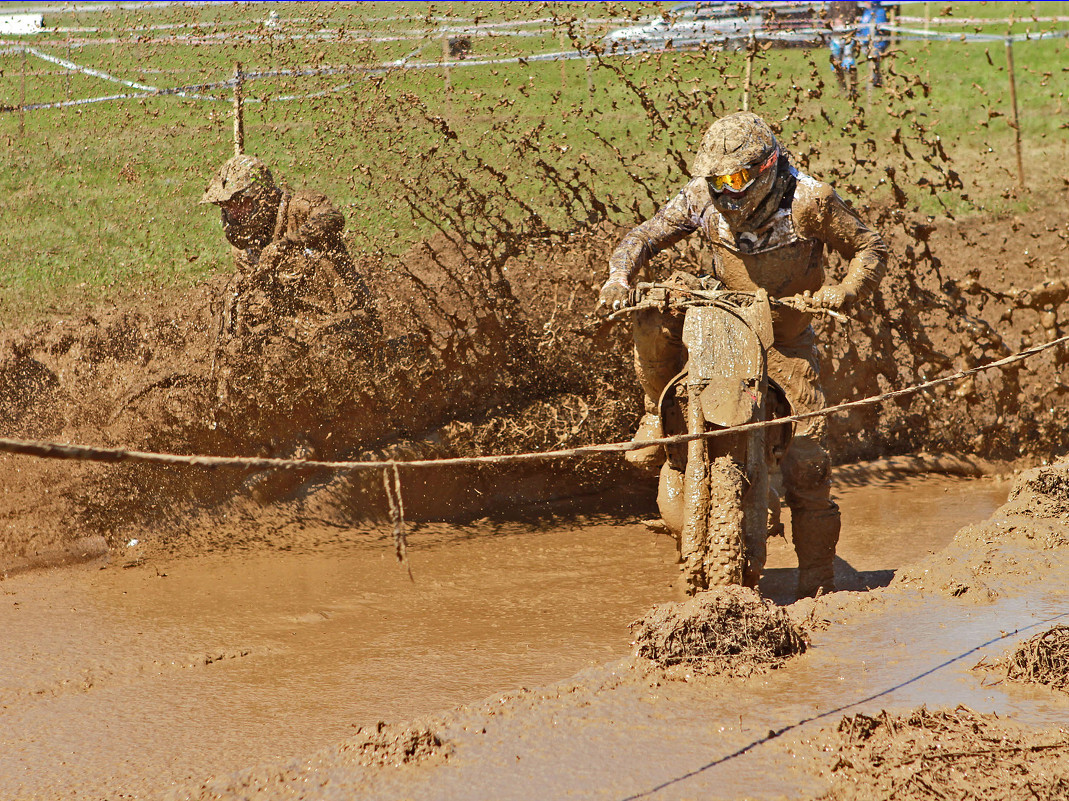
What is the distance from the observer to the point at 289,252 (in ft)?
24.4

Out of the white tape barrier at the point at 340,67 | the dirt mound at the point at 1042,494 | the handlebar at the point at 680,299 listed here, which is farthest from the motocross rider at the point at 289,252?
the dirt mound at the point at 1042,494

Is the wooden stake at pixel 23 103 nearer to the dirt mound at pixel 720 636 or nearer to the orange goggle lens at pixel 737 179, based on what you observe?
the orange goggle lens at pixel 737 179

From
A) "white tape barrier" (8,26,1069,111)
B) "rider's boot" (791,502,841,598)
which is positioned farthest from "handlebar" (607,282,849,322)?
"white tape barrier" (8,26,1069,111)

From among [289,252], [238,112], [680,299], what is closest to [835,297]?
[680,299]

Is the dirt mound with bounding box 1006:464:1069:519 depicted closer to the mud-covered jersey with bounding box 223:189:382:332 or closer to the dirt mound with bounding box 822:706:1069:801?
the dirt mound with bounding box 822:706:1069:801

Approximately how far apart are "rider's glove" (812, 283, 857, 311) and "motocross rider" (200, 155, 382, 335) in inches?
144

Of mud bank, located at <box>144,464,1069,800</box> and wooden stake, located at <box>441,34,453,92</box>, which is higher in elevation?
wooden stake, located at <box>441,34,453,92</box>

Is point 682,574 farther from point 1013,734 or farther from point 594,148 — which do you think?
point 594,148

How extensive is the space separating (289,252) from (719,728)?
5.21 meters

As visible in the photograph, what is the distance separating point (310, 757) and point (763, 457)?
239 centimetres

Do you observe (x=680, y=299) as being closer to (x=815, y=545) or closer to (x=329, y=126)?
(x=815, y=545)

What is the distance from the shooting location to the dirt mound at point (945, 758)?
2762 millimetres

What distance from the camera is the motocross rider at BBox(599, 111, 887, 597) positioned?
484 cm

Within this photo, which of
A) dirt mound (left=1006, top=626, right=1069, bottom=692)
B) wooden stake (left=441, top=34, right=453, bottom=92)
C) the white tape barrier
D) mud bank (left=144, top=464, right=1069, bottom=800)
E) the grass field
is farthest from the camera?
wooden stake (left=441, top=34, right=453, bottom=92)
